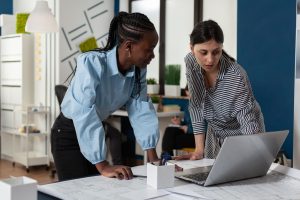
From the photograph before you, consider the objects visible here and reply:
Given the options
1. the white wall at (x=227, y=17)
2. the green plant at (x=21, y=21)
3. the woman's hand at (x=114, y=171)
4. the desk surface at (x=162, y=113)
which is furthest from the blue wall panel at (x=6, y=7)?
the woman's hand at (x=114, y=171)

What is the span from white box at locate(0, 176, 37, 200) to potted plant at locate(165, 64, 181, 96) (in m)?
3.68

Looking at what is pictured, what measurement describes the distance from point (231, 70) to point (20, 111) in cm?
373

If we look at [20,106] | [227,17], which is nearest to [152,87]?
[227,17]

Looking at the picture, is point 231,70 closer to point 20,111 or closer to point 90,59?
point 90,59

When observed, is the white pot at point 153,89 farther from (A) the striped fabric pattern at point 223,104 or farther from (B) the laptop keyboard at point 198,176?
(B) the laptop keyboard at point 198,176

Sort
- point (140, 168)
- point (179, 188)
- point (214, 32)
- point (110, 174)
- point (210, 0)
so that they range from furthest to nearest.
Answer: point (210, 0), point (214, 32), point (140, 168), point (110, 174), point (179, 188)

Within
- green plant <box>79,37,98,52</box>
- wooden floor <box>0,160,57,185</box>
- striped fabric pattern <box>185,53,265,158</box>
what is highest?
green plant <box>79,37,98,52</box>

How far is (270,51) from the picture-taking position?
3.46 m

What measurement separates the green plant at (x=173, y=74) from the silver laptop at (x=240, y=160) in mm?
3149

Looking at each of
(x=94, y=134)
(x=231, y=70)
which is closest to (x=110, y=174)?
(x=94, y=134)

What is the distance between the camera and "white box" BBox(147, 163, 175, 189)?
120cm

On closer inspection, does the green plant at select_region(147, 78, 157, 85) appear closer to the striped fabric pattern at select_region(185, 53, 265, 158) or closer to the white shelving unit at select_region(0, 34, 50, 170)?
the white shelving unit at select_region(0, 34, 50, 170)

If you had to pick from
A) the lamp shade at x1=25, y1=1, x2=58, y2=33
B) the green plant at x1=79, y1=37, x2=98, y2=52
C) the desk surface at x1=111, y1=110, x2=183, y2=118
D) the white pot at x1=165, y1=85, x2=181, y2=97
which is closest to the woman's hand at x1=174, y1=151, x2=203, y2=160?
the desk surface at x1=111, y1=110, x2=183, y2=118

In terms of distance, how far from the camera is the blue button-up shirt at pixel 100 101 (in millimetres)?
Answer: 1339
